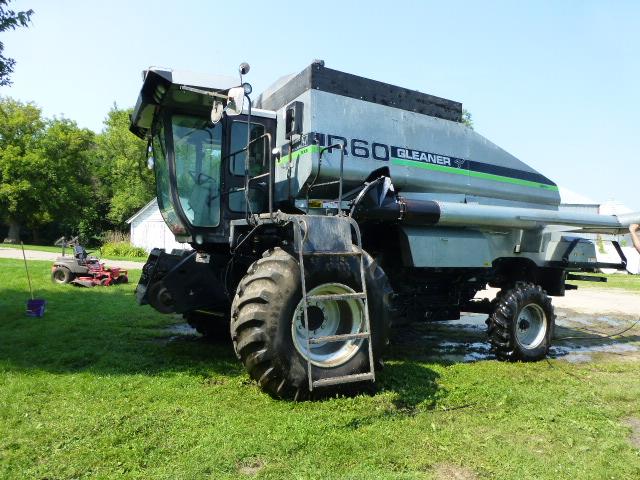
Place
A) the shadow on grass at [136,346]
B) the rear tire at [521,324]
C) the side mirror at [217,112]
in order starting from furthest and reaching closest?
1. the rear tire at [521,324]
2. the shadow on grass at [136,346]
3. the side mirror at [217,112]

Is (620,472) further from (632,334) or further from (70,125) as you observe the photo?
(70,125)

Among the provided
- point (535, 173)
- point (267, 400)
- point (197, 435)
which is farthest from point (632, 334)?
point (197, 435)

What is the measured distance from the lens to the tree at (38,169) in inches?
1547

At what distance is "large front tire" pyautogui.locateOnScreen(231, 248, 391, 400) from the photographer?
4.32m

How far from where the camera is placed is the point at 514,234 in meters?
7.31

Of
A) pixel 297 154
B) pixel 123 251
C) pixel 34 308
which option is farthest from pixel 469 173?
pixel 123 251

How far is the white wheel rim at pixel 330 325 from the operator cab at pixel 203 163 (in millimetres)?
1479

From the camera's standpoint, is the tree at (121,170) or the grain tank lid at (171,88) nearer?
the grain tank lid at (171,88)

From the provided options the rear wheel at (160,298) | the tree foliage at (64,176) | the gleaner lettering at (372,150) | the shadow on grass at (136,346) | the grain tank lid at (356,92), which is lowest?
the shadow on grass at (136,346)

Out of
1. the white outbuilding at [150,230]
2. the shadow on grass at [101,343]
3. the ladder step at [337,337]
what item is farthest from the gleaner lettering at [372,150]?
the white outbuilding at [150,230]

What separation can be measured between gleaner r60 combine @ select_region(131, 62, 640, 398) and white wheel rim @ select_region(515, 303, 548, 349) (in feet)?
0.08

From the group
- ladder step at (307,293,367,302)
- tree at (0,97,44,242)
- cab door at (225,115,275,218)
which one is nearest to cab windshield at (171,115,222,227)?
cab door at (225,115,275,218)

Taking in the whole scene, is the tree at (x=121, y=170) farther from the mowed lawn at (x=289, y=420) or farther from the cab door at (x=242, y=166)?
the mowed lawn at (x=289, y=420)

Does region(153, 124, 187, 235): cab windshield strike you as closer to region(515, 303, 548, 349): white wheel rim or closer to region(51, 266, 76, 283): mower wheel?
region(515, 303, 548, 349): white wheel rim
